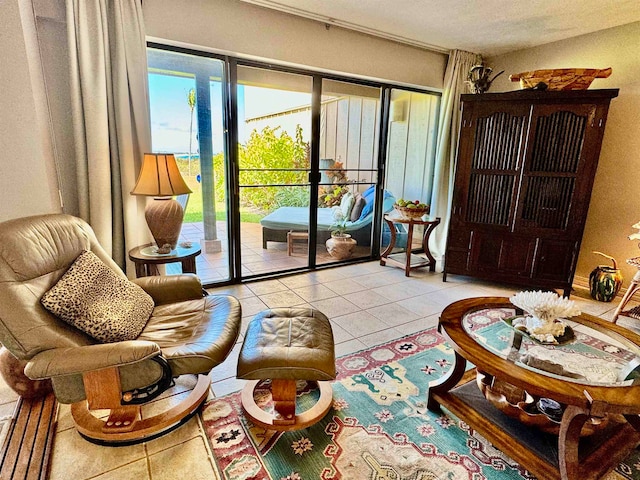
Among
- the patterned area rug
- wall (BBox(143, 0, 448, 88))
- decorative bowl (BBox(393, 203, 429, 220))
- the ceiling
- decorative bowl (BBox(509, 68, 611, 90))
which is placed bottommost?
the patterned area rug

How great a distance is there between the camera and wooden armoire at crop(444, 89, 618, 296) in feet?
9.73

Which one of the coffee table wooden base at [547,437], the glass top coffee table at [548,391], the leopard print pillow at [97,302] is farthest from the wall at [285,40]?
the coffee table wooden base at [547,437]

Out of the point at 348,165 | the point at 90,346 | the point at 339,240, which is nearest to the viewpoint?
the point at 90,346

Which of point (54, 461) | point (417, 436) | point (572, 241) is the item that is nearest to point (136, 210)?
point (54, 461)

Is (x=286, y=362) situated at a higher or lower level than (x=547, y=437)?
higher

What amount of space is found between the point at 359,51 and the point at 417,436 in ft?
10.9

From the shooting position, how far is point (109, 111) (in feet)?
7.82

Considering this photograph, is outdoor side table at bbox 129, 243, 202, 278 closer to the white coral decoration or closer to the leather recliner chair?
the leather recliner chair

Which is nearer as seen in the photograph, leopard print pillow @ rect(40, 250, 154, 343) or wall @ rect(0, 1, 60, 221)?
leopard print pillow @ rect(40, 250, 154, 343)

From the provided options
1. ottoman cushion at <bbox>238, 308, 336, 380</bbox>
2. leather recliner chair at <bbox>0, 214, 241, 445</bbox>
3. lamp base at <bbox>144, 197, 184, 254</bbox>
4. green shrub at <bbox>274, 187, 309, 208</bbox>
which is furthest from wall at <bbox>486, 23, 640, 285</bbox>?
lamp base at <bbox>144, 197, 184, 254</bbox>

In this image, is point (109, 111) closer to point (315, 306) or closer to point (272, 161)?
point (272, 161)

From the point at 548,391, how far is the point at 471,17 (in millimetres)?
3040

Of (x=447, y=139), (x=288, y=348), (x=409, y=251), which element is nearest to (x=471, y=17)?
(x=447, y=139)

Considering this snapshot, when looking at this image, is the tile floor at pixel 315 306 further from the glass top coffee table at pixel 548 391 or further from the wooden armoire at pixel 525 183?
the glass top coffee table at pixel 548 391
